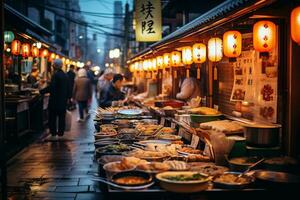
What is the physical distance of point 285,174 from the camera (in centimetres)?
611

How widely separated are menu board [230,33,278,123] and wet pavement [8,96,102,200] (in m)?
3.83

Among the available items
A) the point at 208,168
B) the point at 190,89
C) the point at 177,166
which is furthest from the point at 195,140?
the point at 190,89

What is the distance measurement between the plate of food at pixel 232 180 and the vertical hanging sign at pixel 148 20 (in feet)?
44.4

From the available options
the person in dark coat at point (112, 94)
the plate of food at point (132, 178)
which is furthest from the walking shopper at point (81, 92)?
the plate of food at point (132, 178)

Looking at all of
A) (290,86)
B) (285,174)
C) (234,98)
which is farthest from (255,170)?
(234,98)

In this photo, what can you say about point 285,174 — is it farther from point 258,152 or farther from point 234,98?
point 234,98

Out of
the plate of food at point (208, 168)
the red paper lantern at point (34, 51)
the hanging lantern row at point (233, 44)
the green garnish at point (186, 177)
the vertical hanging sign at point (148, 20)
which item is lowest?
the plate of food at point (208, 168)

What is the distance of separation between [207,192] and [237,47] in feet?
14.3

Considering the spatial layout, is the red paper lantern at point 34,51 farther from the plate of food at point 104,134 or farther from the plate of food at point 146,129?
the plate of food at point 104,134

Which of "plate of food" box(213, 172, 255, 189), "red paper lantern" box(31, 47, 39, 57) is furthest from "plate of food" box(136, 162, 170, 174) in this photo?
"red paper lantern" box(31, 47, 39, 57)

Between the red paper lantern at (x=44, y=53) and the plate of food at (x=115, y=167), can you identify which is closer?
the plate of food at (x=115, y=167)

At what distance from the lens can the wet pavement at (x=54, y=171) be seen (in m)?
9.62

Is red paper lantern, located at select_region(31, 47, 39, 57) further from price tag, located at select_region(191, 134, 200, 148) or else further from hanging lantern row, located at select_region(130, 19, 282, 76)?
price tag, located at select_region(191, 134, 200, 148)

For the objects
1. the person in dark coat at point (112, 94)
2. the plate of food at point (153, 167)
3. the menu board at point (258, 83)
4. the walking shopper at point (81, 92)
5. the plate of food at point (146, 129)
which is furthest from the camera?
the walking shopper at point (81, 92)
